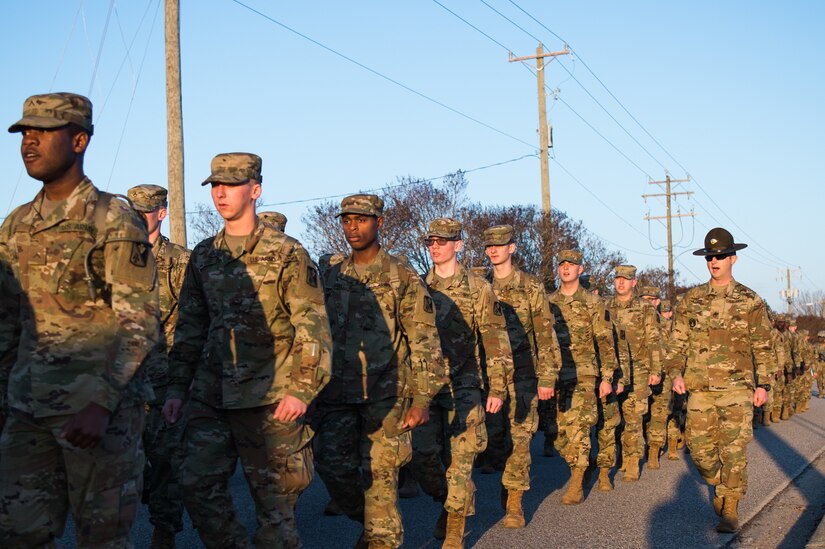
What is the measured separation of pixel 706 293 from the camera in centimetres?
1017

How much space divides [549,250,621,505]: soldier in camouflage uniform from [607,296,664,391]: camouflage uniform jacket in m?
1.24

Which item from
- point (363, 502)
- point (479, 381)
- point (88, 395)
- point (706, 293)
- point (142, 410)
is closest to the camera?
point (88, 395)

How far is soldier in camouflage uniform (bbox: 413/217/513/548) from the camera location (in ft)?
27.6

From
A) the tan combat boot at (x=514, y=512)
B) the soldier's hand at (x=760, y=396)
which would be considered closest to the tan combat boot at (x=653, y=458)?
the soldier's hand at (x=760, y=396)

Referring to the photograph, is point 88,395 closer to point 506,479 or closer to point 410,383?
point 410,383

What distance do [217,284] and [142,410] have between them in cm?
129

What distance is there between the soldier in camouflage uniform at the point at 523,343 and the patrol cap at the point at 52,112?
19.2ft

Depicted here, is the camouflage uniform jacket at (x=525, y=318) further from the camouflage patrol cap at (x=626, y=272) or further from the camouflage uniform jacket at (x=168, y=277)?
the camouflage patrol cap at (x=626, y=272)

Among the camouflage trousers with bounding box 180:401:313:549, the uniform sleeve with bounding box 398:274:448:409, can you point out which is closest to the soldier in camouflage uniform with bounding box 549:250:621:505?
the uniform sleeve with bounding box 398:274:448:409

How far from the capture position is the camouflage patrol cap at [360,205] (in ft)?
25.0

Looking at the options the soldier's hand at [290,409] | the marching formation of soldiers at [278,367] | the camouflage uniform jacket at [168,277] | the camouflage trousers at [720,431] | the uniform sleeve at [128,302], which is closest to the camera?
the uniform sleeve at [128,302]

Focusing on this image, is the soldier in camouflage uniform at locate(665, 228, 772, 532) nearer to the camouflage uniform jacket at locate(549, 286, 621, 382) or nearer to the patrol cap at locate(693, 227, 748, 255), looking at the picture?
the patrol cap at locate(693, 227, 748, 255)

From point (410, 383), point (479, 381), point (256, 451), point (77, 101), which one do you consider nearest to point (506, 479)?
point (479, 381)

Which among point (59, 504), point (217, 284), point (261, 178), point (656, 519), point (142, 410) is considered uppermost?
point (261, 178)
